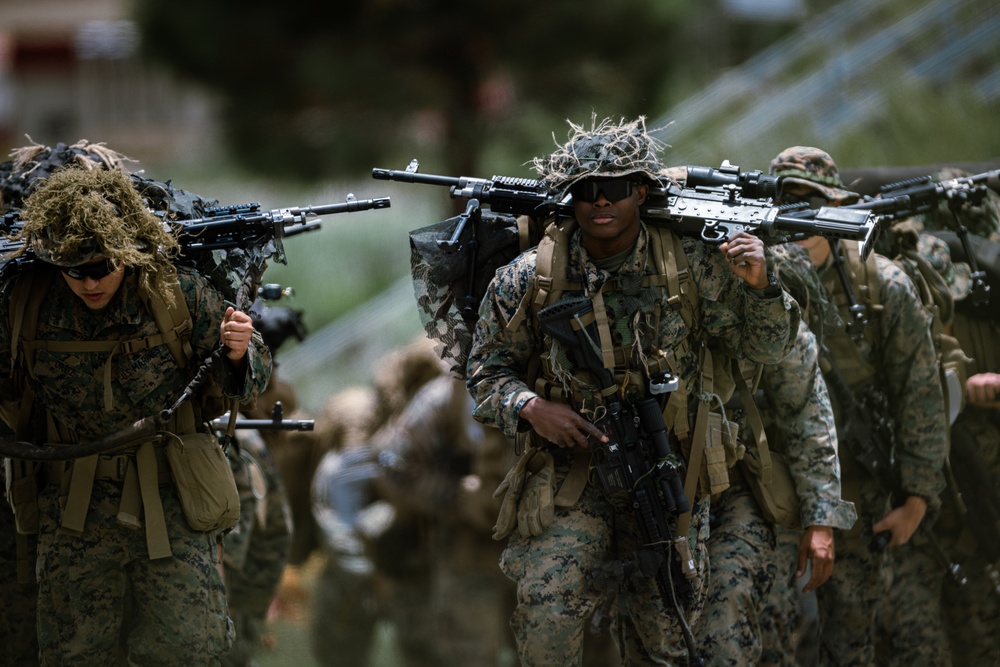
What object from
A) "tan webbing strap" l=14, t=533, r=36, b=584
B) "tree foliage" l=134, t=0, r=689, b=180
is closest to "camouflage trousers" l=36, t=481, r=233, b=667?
"tan webbing strap" l=14, t=533, r=36, b=584

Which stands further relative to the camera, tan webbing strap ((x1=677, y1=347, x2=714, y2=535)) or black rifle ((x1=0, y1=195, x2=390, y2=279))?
black rifle ((x1=0, y1=195, x2=390, y2=279))

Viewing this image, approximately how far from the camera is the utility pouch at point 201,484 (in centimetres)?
566

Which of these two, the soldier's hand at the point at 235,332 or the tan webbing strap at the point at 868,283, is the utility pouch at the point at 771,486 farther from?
the soldier's hand at the point at 235,332

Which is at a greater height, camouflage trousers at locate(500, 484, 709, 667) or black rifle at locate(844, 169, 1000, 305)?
black rifle at locate(844, 169, 1000, 305)

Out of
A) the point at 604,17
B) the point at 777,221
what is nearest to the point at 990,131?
the point at 604,17

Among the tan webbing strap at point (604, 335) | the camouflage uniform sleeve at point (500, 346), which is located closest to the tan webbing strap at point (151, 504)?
the camouflage uniform sleeve at point (500, 346)

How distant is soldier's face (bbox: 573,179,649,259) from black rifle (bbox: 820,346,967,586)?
5.22ft

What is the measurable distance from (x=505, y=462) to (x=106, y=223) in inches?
176

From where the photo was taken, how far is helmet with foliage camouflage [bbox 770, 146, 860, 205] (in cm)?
672

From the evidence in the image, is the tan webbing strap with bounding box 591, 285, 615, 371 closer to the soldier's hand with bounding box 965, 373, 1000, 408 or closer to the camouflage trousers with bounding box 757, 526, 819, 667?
the camouflage trousers with bounding box 757, 526, 819, 667

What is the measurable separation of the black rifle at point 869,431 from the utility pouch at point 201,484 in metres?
2.84

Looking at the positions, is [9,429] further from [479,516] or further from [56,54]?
[56,54]

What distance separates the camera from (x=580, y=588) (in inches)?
217

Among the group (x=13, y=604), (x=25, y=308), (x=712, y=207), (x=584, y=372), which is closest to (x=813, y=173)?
(x=712, y=207)
